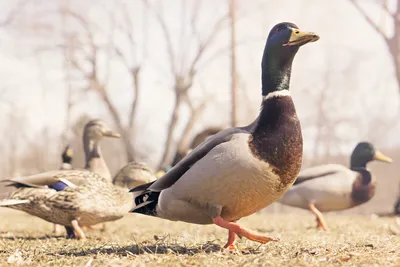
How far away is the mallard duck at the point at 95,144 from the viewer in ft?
22.7

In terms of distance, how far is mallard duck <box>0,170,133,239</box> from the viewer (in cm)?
510

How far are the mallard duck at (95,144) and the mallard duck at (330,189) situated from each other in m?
2.77

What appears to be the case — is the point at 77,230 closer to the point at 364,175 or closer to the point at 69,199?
the point at 69,199

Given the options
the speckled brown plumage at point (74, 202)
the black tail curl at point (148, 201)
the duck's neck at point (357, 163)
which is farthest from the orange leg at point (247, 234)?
the duck's neck at point (357, 163)

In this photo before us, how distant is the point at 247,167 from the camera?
122 inches

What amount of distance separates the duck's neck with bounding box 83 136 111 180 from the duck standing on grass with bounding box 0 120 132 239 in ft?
4.98

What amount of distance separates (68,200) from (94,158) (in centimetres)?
196

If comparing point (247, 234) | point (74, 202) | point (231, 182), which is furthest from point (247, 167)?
point (74, 202)

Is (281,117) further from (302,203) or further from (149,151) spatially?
(149,151)

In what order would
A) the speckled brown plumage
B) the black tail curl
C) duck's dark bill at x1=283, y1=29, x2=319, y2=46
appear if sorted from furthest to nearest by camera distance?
the speckled brown plumage < the black tail curl < duck's dark bill at x1=283, y1=29, x2=319, y2=46

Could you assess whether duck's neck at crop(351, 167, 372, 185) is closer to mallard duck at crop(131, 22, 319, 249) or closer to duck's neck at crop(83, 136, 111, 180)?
duck's neck at crop(83, 136, 111, 180)

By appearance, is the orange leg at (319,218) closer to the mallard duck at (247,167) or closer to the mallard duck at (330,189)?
the mallard duck at (330,189)

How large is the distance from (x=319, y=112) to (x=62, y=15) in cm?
1387

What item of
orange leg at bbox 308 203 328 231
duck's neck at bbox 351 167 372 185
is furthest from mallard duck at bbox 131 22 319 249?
duck's neck at bbox 351 167 372 185
